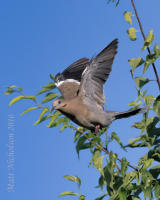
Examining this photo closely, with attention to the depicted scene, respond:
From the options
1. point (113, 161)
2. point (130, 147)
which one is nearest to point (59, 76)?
point (130, 147)

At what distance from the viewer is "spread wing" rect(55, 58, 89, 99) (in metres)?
5.32

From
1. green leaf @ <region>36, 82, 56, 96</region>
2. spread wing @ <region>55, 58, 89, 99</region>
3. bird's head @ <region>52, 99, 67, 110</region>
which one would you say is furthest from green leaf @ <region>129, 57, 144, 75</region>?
spread wing @ <region>55, 58, 89, 99</region>

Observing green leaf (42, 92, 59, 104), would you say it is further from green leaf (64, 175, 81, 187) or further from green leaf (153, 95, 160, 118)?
green leaf (153, 95, 160, 118)

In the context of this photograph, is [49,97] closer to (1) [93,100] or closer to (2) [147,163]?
(1) [93,100]

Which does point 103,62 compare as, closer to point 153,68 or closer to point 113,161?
point 153,68

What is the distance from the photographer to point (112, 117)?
179 inches

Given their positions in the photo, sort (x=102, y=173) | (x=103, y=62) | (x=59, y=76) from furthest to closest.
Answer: (x=59, y=76), (x=103, y=62), (x=102, y=173)

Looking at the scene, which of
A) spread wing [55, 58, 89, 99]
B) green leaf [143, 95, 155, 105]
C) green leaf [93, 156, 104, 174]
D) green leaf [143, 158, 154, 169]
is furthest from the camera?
spread wing [55, 58, 89, 99]

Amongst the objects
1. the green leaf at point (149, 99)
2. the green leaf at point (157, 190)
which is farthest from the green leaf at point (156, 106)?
the green leaf at point (157, 190)

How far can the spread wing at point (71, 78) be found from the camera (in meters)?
5.32

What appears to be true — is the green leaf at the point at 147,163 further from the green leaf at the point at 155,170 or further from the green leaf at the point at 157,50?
the green leaf at the point at 157,50

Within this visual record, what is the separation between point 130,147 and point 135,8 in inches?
58.9

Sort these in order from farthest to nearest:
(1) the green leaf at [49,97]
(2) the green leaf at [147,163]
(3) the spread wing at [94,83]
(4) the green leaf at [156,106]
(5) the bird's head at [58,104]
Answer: (3) the spread wing at [94,83], (5) the bird's head at [58,104], (1) the green leaf at [49,97], (4) the green leaf at [156,106], (2) the green leaf at [147,163]

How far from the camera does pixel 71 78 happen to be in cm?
621
